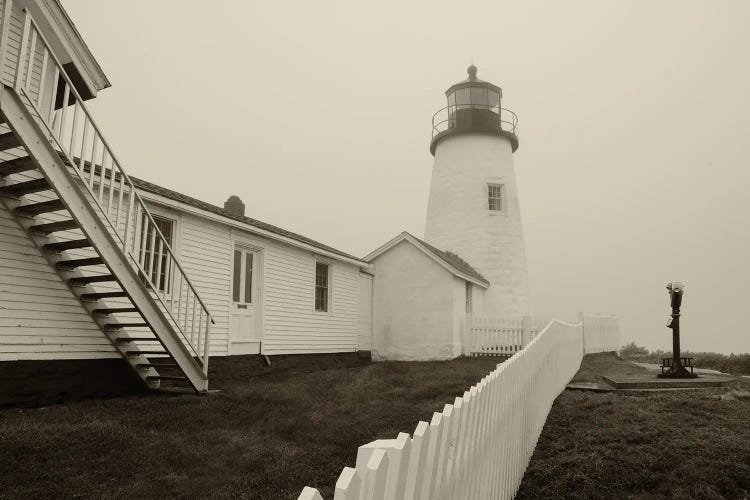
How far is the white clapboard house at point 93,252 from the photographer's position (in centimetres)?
709

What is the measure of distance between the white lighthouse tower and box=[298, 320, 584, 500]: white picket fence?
53.0ft

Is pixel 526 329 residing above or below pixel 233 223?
below

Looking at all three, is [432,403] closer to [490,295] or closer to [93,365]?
[93,365]

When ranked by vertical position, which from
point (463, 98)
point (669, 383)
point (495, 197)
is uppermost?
point (463, 98)

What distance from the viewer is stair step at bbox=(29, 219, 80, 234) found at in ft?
25.0

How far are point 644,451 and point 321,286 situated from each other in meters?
12.2

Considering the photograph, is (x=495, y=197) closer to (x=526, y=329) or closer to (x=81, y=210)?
(x=526, y=329)

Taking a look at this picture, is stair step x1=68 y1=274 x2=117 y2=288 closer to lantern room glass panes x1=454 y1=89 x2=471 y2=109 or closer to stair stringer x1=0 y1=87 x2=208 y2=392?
stair stringer x1=0 y1=87 x2=208 y2=392

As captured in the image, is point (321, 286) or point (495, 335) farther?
point (495, 335)

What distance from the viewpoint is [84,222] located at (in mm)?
7273

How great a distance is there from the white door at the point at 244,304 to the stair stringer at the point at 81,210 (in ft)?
11.3

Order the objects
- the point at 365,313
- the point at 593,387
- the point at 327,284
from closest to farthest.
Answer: the point at 593,387 → the point at 327,284 → the point at 365,313

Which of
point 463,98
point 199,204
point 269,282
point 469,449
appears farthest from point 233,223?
point 463,98

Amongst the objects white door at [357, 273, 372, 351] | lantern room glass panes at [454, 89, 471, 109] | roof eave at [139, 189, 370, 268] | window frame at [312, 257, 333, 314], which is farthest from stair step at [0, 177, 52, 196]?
lantern room glass panes at [454, 89, 471, 109]
